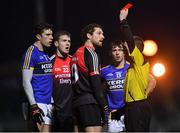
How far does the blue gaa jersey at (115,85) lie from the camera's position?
946cm

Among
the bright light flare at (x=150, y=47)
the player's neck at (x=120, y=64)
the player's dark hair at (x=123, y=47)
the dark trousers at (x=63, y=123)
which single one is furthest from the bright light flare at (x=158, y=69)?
the dark trousers at (x=63, y=123)

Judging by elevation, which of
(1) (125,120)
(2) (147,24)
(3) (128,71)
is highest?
(2) (147,24)

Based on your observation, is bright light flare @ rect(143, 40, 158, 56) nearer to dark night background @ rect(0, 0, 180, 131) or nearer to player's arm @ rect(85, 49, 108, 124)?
dark night background @ rect(0, 0, 180, 131)

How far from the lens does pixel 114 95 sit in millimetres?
9484

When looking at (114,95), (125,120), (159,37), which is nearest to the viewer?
(125,120)

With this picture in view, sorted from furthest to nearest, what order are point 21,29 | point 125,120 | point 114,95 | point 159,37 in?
point 21,29 < point 159,37 < point 114,95 < point 125,120

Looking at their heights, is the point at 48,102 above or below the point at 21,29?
below

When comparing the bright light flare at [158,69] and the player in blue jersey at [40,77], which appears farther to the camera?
the bright light flare at [158,69]

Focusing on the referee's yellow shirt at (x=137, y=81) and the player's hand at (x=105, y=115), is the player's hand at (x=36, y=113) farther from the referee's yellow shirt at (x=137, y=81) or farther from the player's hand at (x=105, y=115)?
the referee's yellow shirt at (x=137, y=81)

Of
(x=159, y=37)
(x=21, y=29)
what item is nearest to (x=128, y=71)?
(x=159, y=37)

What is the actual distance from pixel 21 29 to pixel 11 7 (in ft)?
1.35

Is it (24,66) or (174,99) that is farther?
(174,99)

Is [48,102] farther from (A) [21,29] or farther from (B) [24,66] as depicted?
(A) [21,29]

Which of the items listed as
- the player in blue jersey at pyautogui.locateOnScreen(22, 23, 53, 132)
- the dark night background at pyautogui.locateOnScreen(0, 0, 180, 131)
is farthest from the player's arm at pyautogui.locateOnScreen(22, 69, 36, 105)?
the dark night background at pyautogui.locateOnScreen(0, 0, 180, 131)
